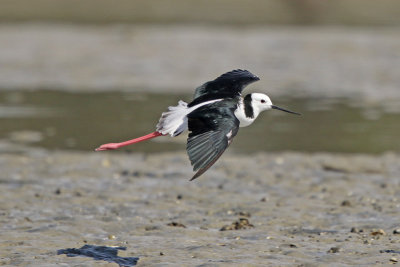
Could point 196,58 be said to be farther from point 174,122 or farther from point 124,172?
point 174,122

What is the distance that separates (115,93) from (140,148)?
4.88m

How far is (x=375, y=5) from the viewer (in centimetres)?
3012

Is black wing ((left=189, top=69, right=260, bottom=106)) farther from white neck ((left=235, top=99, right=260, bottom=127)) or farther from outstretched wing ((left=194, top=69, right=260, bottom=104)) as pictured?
white neck ((left=235, top=99, right=260, bottom=127))

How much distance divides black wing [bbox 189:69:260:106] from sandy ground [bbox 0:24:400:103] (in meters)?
8.21

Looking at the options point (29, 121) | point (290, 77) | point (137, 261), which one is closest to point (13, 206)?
point (137, 261)

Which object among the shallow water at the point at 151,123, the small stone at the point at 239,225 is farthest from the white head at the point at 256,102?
the shallow water at the point at 151,123

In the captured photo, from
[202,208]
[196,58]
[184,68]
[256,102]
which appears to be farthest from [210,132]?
[196,58]

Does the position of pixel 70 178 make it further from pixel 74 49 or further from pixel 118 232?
pixel 74 49

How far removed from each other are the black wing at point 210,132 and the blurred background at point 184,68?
463cm

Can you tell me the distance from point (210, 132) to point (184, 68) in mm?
12150

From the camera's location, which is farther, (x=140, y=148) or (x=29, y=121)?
(x=29, y=121)

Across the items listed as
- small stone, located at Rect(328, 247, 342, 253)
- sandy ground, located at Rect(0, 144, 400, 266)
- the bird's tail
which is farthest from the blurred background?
small stone, located at Rect(328, 247, 342, 253)

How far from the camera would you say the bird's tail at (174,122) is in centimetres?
715

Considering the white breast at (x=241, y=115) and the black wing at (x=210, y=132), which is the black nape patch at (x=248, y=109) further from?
the black wing at (x=210, y=132)
